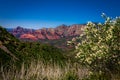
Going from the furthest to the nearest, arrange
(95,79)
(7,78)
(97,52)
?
(97,52) → (95,79) → (7,78)

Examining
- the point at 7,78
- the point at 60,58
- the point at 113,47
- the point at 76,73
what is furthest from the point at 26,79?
the point at 60,58

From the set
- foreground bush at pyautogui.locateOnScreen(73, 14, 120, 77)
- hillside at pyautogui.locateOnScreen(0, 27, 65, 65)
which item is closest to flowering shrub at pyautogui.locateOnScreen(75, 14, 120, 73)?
foreground bush at pyautogui.locateOnScreen(73, 14, 120, 77)

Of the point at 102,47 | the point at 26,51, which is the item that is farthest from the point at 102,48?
the point at 26,51

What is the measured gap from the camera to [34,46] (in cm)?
2839

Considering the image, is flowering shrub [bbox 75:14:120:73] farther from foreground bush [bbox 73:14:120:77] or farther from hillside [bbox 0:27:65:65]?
hillside [bbox 0:27:65:65]

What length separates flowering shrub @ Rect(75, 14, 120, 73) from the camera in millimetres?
20562

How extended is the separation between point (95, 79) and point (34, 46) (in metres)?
12.5

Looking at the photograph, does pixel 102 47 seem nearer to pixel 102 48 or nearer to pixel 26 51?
pixel 102 48

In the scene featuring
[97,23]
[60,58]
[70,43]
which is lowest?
[60,58]

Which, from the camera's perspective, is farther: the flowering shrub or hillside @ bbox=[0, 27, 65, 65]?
hillside @ bbox=[0, 27, 65, 65]

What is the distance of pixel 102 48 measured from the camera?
20312 mm

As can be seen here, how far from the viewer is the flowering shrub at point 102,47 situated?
20.6 metres

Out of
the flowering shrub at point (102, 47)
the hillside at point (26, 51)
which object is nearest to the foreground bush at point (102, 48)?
the flowering shrub at point (102, 47)

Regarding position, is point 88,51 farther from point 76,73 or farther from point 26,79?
point 26,79
